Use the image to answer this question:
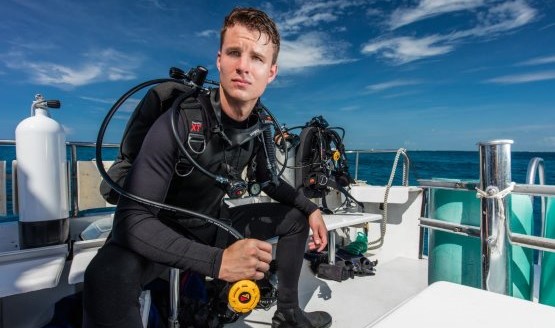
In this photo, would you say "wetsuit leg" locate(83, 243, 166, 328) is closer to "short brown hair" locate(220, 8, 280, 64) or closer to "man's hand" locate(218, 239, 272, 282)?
"man's hand" locate(218, 239, 272, 282)

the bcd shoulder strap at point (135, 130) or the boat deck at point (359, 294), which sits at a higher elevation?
the bcd shoulder strap at point (135, 130)

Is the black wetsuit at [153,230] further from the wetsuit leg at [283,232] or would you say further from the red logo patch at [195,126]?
the wetsuit leg at [283,232]

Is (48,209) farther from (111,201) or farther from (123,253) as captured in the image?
(123,253)

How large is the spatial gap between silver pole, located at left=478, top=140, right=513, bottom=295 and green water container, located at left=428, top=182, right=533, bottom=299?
0.52 feet

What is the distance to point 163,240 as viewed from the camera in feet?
4.00

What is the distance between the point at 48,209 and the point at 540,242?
241cm

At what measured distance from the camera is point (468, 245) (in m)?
1.70

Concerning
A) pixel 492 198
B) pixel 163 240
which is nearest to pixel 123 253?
pixel 163 240

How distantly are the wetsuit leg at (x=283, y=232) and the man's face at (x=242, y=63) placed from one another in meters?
0.77

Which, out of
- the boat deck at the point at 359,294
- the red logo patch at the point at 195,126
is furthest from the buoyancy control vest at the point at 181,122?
the boat deck at the point at 359,294

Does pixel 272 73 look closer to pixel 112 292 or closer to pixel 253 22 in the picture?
pixel 253 22

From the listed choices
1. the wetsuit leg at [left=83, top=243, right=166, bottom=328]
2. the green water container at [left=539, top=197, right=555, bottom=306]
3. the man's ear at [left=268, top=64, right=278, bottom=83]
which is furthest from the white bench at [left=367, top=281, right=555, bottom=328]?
the man's ear at [left=268, top=64, right=278, bottom=83]

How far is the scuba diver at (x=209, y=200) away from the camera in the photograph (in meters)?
1.21

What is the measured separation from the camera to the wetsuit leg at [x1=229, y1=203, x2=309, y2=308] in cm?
189
